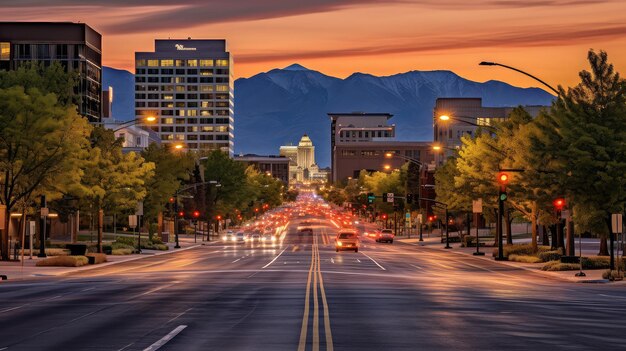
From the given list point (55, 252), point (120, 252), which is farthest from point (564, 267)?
point (120, 252)

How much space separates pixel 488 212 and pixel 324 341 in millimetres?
75493

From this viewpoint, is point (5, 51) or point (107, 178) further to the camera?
point (5, 51)

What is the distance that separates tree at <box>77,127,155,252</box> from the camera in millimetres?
76812

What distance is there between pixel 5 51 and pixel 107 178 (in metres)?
115

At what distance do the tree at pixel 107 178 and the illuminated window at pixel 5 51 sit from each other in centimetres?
10862

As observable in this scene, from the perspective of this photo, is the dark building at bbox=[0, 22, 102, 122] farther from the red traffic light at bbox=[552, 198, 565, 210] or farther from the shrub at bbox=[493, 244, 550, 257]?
the red traffic light at bbox=[552, 198, 565, 210]

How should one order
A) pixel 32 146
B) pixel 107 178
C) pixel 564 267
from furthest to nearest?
pixel 107 178 → pixel 32 146 → pixel 564 267

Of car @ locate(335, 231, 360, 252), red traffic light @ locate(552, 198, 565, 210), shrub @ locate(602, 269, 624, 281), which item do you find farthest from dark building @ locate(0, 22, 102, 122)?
shrub @ locate(602, 269, 624, 281)

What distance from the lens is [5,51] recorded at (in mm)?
184125

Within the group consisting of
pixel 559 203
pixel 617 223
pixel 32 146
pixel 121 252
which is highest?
pixel 32 146

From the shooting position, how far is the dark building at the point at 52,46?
18412 centimetres

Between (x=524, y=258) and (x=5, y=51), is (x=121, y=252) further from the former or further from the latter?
(x=5, y=51)

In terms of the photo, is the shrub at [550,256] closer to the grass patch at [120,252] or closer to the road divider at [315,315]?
the road divider at [315,315]

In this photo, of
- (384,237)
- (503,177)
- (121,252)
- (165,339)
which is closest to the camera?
(165,339)
